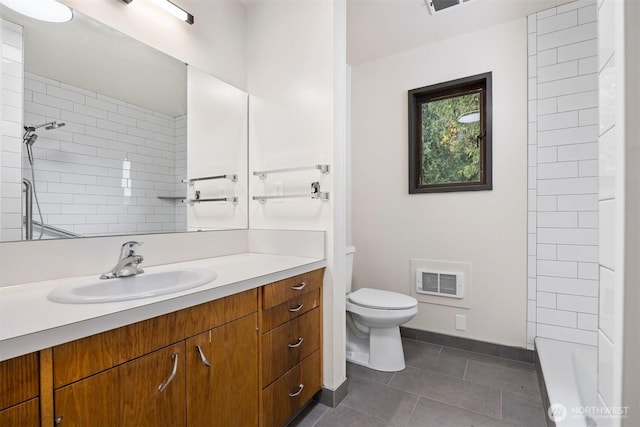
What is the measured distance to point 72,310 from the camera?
30.9 inches

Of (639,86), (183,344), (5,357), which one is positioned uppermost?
(639,86)

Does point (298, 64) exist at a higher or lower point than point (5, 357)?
higher

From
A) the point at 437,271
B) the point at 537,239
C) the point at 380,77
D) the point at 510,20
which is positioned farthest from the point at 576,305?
the point at 380,77

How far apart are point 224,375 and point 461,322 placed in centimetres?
187

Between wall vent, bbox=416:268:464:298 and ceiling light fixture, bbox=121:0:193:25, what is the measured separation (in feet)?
7.28

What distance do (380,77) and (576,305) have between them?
217cm

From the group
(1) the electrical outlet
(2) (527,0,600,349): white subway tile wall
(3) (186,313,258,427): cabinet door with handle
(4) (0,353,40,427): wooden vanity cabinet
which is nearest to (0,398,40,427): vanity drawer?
(4) (0,353,40,427): wooden vanity cabinet

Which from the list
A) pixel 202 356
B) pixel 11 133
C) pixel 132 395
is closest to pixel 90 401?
pixel 132 395

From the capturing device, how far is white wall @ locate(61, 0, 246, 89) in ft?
4.37

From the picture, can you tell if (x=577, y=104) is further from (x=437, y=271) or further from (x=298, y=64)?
(x=298, y=64)

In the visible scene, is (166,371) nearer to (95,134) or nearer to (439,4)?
(95,134)

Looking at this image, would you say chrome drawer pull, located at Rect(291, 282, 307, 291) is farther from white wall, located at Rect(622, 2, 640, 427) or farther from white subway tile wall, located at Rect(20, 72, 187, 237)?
white wall, located at Rect(622, 2, 640, 427)

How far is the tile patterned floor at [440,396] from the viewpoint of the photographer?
1.54 metres

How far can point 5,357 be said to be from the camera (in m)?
0.61
